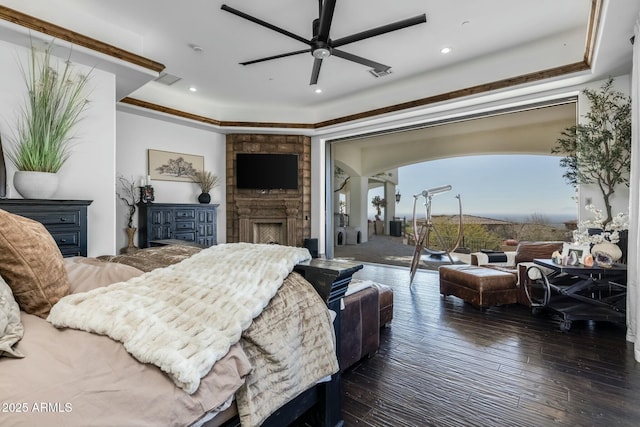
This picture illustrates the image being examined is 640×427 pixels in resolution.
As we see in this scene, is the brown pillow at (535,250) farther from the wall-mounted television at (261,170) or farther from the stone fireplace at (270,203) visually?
the wall-mounted television at (261,170)

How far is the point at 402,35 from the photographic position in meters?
3.70

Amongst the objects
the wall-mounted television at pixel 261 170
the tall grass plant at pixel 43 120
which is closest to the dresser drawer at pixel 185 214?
the wall-mounted television at pixel 261 170

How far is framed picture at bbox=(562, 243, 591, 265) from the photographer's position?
9.45ft

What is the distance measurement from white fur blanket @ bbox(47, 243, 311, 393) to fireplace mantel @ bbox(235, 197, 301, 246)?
5.14 meters

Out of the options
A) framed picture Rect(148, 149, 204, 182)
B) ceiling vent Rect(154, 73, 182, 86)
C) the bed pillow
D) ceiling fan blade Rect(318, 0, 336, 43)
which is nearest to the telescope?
ceiling fan blade Rect(318, 0, 336, 43)

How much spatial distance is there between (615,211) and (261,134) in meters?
5.87

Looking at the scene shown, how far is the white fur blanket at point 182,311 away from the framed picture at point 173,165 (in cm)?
477

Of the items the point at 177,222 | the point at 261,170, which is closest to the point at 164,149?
the point at 177,222

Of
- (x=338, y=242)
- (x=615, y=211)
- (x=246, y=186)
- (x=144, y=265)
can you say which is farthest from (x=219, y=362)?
(x=338, y=242)

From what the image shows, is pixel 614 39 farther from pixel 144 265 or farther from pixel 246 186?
Result: pixel 246 186

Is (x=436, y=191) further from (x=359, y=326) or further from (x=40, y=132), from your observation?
(x=40, y=132)

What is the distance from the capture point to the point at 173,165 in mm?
5789

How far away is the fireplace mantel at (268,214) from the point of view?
652 centimetres

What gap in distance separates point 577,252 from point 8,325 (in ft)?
12.9
